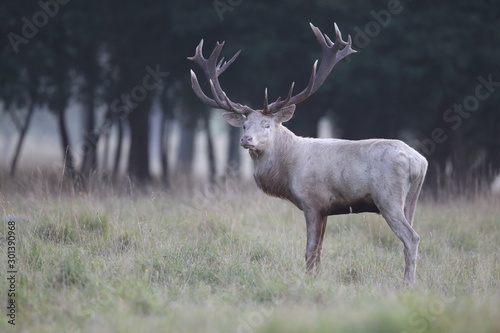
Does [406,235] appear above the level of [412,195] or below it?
below

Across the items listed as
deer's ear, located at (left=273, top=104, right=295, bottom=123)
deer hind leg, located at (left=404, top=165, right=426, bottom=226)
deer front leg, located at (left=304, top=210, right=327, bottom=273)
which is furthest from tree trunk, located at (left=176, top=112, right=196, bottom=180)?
→ deer hind leg, located at (left=404, top=165, right=426, bottom=226)

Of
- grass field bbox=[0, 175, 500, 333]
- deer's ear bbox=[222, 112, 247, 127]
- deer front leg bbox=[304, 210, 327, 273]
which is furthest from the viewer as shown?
deer's ear bbox=[222, 112, 247, 127]

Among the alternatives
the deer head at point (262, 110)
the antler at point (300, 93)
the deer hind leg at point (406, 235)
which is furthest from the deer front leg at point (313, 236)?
the antler at point (300, 93)

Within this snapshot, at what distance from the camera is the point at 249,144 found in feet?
26.0

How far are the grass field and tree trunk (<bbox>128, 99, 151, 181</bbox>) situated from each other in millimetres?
8454

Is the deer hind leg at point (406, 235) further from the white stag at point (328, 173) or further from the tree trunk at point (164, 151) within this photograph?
the tree trunk at point (164, 151)

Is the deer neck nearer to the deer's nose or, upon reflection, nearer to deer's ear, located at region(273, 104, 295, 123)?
deer's ear, located at region(273, 104, 295, 123)

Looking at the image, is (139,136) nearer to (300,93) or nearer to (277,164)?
(300,93)

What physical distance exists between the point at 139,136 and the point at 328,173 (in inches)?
494

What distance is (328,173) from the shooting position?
777 centimetres

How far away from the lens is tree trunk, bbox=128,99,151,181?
763 inches

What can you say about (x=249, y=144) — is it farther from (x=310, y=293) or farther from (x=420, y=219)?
(x=420, y=219)

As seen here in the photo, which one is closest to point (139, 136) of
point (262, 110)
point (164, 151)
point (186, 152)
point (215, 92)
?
point (164, 151)

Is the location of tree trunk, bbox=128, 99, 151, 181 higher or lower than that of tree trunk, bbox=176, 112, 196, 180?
higher
